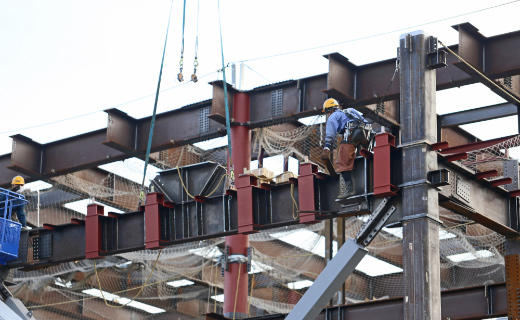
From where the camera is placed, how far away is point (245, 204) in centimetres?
1762

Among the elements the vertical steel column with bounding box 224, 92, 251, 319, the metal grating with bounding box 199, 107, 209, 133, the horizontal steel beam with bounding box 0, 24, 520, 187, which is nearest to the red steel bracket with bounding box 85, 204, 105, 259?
the vertical steel column with bounding box 224, 92, 251, 319

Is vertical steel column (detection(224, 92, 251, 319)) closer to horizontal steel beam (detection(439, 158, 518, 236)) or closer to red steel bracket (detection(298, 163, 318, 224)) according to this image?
red steel bracket (detection(298, 163, 318, 224))

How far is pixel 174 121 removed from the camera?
24.2 m

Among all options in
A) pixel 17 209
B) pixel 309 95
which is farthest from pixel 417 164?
pixel 17 209

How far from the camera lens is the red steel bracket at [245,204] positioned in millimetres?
17562

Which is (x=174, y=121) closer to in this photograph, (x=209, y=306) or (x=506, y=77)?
(x=506, y=77)

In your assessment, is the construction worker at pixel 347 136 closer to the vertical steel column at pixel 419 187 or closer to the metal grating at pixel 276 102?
the vertical steel column at pixel 419 187

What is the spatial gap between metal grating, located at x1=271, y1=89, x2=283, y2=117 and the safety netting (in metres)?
0.72

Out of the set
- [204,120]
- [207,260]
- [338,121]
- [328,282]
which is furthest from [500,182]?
[207,260]

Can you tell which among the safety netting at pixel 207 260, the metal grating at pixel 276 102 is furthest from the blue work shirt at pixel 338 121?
the safety netting at pixel 207 260

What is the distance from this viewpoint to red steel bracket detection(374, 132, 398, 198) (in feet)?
48.3

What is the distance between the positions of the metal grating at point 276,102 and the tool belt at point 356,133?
715 centimetres

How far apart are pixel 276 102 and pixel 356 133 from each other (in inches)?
296

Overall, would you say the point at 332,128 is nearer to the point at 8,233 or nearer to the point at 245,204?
the point at 245,204
